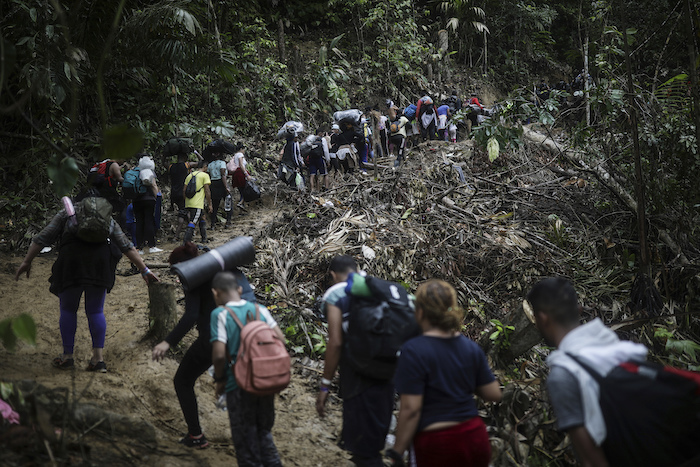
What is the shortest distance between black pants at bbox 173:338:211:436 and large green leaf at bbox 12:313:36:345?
5.42 ft

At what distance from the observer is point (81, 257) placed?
189 inches

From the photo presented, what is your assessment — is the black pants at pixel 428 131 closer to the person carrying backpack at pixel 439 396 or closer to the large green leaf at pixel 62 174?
the person carrying backpack at pixel 439 396

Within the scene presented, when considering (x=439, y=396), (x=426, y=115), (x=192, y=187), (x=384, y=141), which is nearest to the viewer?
(x=439, y=396)

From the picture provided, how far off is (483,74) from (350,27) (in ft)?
24.3

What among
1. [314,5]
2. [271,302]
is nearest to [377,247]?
[271,302]

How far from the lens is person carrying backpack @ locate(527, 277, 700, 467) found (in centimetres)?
219

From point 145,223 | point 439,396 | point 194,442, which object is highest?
point 439,396

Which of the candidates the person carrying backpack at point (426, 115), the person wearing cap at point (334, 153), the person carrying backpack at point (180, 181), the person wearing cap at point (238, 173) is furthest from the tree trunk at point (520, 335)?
the person carrying backpack at point (426, 115)

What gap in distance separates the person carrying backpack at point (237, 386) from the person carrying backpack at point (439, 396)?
1.00 metres

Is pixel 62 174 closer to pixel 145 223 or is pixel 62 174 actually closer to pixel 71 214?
pixel 71 214

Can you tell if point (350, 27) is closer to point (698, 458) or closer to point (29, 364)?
→ point (29, 364)

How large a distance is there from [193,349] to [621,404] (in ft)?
9.70

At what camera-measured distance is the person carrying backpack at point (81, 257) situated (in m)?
4.78

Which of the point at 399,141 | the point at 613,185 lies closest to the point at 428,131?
the point at 399,141
